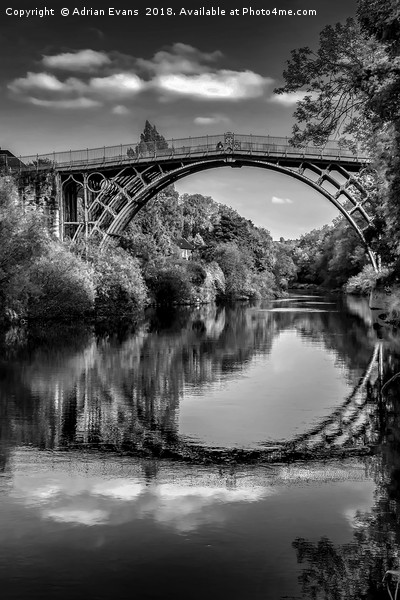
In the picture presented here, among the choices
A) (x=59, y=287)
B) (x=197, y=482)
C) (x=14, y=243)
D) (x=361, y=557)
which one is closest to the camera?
(x=361, y=557)

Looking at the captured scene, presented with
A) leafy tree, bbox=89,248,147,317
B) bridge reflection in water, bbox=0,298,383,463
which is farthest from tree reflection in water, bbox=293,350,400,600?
leafy tree, bbox=89,248,147,317

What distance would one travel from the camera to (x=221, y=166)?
59.8m

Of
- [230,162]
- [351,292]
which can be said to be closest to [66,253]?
[230,162]

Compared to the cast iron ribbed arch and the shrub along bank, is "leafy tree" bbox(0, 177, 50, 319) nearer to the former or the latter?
the shrub along bank

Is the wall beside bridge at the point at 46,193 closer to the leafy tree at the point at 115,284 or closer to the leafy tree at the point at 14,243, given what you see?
the leafy tree at the point at 115,284

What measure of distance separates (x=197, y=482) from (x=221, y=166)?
49.5m

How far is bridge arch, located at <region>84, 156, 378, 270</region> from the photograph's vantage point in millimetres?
53844

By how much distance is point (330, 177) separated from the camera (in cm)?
5434

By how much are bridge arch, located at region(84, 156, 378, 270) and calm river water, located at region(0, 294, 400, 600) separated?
2900 cm

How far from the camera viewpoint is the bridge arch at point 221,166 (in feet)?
177

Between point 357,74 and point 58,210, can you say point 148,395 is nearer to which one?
point 357,74

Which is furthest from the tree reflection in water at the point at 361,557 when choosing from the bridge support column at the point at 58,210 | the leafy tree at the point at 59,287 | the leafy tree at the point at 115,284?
the bridge support column at the point at 58,210

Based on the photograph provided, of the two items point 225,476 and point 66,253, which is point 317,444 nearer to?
point 225,476

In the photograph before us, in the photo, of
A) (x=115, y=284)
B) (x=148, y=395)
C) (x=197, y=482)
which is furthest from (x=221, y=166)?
(x=197, y=482)
